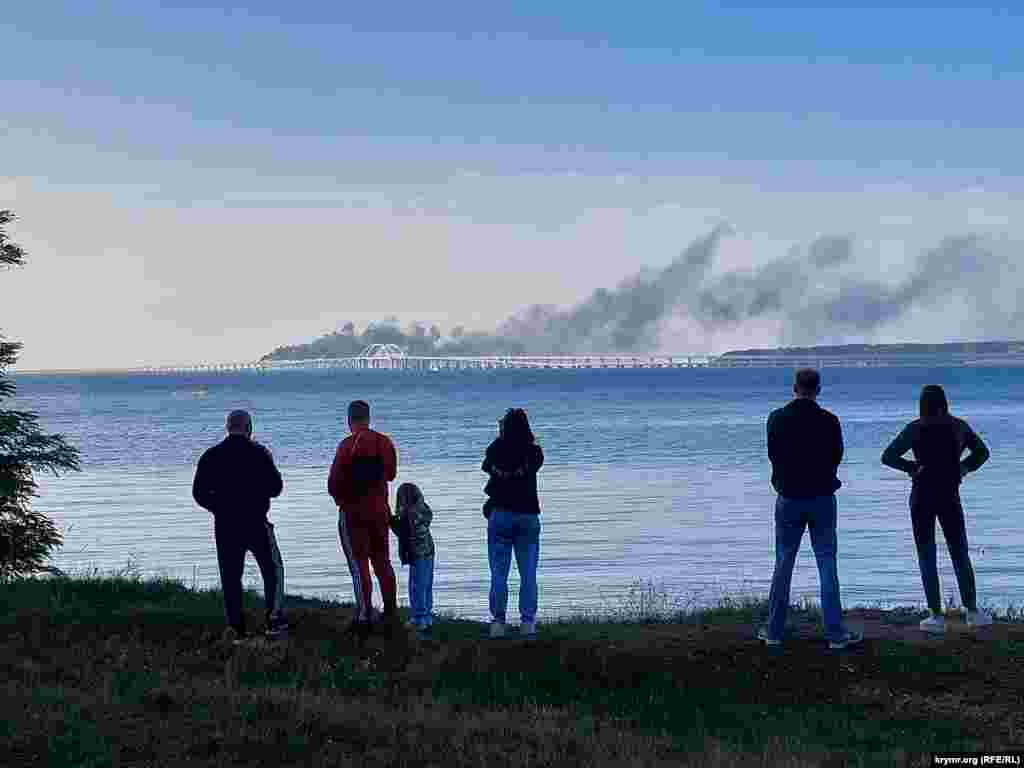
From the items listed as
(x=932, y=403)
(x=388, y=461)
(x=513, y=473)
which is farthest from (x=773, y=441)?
(x=388, y=461)

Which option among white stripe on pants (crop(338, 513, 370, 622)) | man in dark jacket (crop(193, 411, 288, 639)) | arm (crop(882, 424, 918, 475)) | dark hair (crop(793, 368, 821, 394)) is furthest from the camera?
white stripe on pants (crop(338, 513, 370, 622))

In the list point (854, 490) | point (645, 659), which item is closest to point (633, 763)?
point (645, 659)

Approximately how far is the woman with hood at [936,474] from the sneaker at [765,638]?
62.7 inches

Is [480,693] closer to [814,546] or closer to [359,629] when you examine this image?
[359,629]

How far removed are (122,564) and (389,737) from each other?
1731 centimetres

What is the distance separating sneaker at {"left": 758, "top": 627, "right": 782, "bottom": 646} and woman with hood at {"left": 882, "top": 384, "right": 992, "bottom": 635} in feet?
5.23

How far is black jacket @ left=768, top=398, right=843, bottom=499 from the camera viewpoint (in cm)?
1239

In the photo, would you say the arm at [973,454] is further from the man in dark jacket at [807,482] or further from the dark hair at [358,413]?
the dark hair at [358,413]

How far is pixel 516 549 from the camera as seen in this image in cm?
1342

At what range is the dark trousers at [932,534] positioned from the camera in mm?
13297

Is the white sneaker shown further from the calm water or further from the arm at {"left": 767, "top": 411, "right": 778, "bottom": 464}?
the calm water

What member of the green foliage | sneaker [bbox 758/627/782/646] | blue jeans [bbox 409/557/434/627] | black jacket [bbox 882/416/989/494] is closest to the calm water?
the green foliage

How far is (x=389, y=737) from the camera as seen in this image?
9.82 metres

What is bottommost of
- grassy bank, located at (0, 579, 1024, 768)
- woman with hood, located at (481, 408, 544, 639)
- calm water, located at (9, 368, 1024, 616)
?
calm water, located at (9, 368, 1024, 616)
